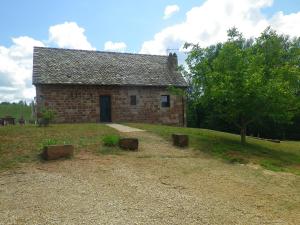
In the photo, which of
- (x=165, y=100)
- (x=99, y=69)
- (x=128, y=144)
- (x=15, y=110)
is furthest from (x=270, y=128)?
(x=15, y=110)

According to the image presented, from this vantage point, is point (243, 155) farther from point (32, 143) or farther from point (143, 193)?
point (32, 143)

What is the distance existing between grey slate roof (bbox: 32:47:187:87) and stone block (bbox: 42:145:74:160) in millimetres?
15398

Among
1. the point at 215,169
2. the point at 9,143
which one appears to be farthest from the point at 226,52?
the point at 9,143

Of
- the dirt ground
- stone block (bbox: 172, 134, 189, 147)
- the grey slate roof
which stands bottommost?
the dirt ground

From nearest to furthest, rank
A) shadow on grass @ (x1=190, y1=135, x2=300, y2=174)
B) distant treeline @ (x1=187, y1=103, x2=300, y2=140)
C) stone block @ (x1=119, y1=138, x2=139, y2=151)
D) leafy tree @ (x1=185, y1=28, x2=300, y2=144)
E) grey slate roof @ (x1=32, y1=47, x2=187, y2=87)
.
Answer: stone block @ (x1=119, y1=138, x2=139, y2=151)
shadow on grass @ (x1=190, y1=135, x2=300, y2=174)
leafy tree @ (x1=185, y1=28, x2=300, y2=144)
grey slate roof @ (x1=32, y1=47, x2=187, y2=87)
distant treeline @ (x1=187, y1=103, x2=300, y2=140)

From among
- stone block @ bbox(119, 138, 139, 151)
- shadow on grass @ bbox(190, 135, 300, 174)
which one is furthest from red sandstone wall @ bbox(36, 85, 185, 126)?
stone block @ bbox(119, 138, 139, 151)

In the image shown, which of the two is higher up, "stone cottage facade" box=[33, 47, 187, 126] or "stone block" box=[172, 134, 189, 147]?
"stone cottage facade" box=[33, 47, 187, 126]

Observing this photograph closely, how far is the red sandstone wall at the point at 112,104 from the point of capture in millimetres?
26234

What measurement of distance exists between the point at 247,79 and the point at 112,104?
1432cm

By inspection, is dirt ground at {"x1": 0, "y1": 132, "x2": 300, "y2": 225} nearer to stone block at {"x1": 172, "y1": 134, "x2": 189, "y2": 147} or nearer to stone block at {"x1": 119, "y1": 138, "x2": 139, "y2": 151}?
stone block at {"x1": 119, "y1": 138, "x2": 139, "y2": 151}

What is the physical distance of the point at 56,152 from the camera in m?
10.8

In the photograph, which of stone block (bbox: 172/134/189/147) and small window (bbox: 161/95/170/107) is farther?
small window (bbox: 161/95/170/107)

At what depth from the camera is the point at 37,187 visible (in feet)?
26.8

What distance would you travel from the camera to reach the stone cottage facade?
2634 cm
